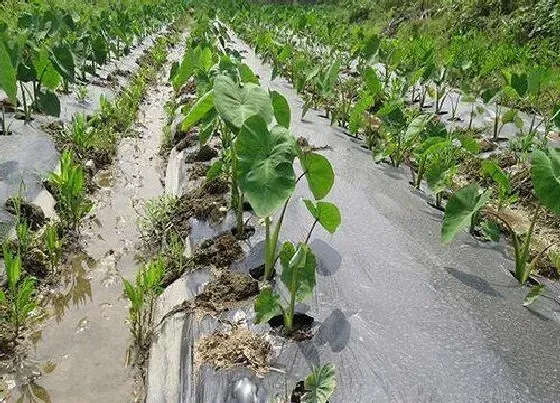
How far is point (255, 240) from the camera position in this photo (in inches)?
106

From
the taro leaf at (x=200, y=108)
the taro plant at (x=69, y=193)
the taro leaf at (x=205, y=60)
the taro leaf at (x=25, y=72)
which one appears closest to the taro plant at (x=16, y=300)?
the taro plant at (x=69, y=193)

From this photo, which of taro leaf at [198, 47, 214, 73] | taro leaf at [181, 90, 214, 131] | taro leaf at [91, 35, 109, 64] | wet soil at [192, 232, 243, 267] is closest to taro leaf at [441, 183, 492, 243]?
wet soil at [192, 232, 243, 267]

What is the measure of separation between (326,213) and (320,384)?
2.27 ft

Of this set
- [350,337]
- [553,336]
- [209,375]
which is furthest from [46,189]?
[553,336]

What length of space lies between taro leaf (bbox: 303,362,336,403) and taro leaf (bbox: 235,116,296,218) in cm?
55

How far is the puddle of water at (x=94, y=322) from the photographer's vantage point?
2043 mm

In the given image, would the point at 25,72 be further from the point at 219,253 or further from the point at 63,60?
the point at 219,253

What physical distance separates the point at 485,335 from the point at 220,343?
1.00 meters

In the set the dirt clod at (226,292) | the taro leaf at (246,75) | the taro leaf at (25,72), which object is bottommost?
the dirt clod at (226,292)

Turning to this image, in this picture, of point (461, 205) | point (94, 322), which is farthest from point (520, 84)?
point (94, 322)

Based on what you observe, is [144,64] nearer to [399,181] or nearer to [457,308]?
[399,181]

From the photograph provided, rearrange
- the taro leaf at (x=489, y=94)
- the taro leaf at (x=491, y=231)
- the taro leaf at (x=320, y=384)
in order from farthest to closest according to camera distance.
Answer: the taro leaf at (x=489, y=94) < the taro leaf at (x=491, y=231) < the taro leaf at (x=320, y=384)

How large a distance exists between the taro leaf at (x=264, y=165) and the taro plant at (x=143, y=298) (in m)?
0.67

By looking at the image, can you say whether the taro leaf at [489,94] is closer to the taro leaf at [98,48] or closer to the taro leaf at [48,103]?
the taro leaf at [48,103]
